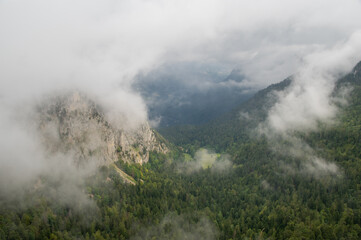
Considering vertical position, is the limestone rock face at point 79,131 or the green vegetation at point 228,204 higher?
the limestone rock face at point 79,131

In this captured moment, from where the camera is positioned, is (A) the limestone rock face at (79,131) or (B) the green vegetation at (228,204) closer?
(B) the green vegetation at (228,204)

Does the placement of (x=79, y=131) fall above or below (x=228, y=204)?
above

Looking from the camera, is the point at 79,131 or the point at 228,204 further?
the point at 79,131

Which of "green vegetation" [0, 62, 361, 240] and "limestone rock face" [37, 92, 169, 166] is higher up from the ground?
"limestone rock face" [37, 92, 169, 166]

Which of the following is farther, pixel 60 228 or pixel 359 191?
pixel 359 191

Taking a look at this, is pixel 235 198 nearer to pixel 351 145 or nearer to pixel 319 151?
pixel 319 151

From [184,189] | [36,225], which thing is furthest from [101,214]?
[184,189]

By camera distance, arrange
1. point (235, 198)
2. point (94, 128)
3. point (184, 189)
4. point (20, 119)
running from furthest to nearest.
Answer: point (94, 128)
point (20, 119)
point (184, 189)
point (235, 198)

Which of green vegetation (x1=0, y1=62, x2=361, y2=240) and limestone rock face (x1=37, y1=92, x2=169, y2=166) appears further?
limestone rock face (x1=37, y1=92, x2=169, y2=166)
